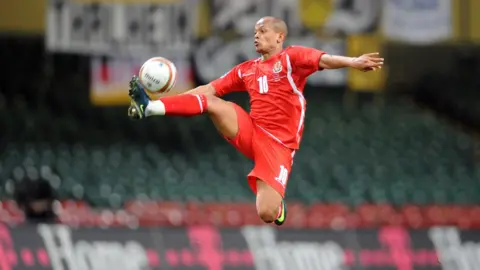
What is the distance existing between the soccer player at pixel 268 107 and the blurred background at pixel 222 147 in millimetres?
3590

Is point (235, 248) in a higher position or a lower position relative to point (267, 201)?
lower

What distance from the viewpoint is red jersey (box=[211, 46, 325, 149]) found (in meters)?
7.44

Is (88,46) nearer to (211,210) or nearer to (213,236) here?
(211,210)

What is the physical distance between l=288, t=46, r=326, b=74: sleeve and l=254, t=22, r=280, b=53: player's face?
0.53 feet

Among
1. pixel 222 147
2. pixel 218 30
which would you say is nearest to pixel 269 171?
pixel 222 147

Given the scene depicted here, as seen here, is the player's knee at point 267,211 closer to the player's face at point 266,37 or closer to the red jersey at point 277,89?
the red jersey at point 277,89

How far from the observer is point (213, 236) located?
1111 cm

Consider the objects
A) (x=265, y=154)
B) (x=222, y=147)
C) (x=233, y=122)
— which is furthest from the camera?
(x=222, y=147)

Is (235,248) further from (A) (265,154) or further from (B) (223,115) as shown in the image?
(B) (223,115)

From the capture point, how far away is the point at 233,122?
7344 mm

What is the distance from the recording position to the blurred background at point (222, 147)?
11.1m

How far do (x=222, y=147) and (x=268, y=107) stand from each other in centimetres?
749

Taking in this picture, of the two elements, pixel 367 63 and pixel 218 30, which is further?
pixel 218 30

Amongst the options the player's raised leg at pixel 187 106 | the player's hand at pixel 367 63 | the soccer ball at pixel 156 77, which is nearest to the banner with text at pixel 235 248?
the player's raised leg at pixel 187 106
